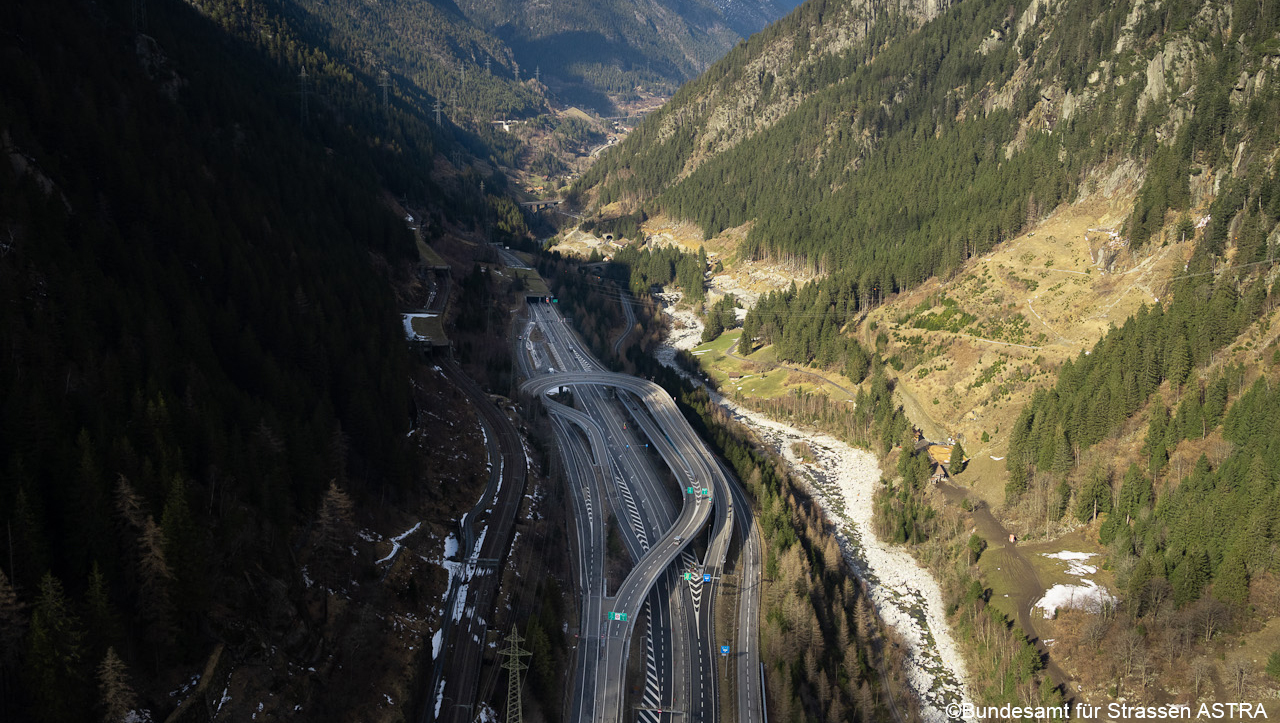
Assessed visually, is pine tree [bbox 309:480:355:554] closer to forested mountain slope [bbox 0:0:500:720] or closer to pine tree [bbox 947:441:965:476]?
forested mountain slope [bbox 0:0:500:720]

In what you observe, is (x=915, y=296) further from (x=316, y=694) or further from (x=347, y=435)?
(x=316, y=694)

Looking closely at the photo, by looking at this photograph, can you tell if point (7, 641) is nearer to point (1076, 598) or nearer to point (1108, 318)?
point (1076, 598)

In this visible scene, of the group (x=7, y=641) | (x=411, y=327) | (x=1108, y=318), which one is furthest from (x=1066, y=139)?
(x=7, y=641)

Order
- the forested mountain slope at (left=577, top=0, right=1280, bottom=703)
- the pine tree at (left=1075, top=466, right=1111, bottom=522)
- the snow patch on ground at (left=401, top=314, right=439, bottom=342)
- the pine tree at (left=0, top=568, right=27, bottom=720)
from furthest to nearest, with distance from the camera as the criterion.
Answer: the snow patch on ground at (left=401, top=314, right=439, bottom=342) → the pine tree at (left=1075, top=466, right=1111, bottom=522) → the forested mountain slope at (left=577, top=0, right=1280, bottom=703) → the pine tree at (left=0, top=568, right=27, bottom=720)

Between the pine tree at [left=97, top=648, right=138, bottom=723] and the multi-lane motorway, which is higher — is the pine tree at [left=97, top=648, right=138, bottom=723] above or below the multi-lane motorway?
below

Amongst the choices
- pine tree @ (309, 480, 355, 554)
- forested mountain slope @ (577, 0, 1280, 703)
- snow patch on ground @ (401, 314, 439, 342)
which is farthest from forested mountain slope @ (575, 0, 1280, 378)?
pine tree @ (309, 480, 355, 554)

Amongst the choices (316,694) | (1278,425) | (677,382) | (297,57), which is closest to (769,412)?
(677,382)
